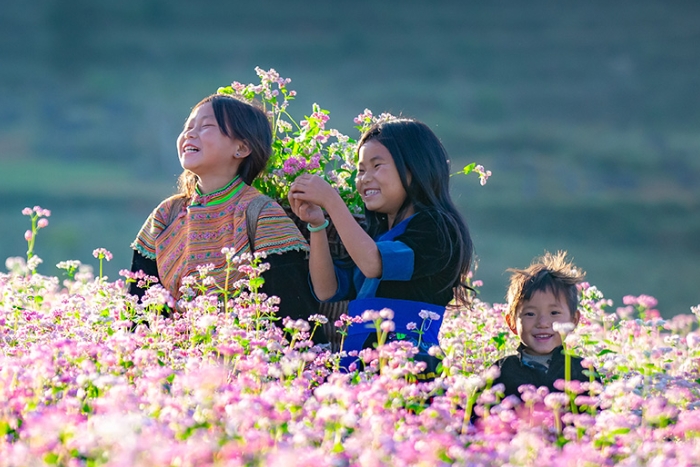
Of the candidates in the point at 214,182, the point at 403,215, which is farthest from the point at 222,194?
the point at 403,215

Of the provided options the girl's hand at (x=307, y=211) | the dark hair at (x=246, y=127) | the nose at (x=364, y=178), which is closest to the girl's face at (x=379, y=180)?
the nose at (x=364, y=178)

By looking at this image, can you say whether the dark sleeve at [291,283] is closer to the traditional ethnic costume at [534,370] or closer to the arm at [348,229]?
the arm at [348,229]

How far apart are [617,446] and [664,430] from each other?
232mm

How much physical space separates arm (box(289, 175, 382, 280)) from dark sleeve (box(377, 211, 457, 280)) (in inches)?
3.2

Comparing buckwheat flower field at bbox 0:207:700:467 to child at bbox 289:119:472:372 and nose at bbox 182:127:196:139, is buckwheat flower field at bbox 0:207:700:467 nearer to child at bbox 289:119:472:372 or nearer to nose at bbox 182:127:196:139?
child at bbox 289:119:472:372

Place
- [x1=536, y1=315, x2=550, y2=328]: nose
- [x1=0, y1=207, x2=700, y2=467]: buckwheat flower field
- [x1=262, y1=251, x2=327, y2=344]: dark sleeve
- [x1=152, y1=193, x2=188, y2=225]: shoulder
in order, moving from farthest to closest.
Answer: [x1=152, y1=193, x2=188, y2=225]: shoulder, [x1=262, y1=251, x2=327, y2=344]: dark sleeve, [x1=536, y1=315, x2=550, y2=328]: nose, [x1=0, y1=207, x2=700, y2=467]: buckwheat flower field

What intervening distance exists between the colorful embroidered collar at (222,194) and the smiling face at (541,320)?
60.1 inches

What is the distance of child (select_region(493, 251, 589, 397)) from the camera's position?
386 centimetres

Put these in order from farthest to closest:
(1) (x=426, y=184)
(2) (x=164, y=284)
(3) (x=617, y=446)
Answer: (2) (x=164, y=284) → (1) (x=426, y=184) → (3) (x=617, y=446)

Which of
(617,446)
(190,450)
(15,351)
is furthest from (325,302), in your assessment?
(190,450)

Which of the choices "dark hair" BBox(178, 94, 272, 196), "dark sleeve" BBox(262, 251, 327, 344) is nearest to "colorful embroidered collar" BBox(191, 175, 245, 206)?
"dark hair" BBox(178, 94, 272, 196)

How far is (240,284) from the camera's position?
3.59 meters

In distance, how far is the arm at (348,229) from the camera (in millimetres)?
3828

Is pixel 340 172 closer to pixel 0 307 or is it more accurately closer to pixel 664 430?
pixel 0 307
